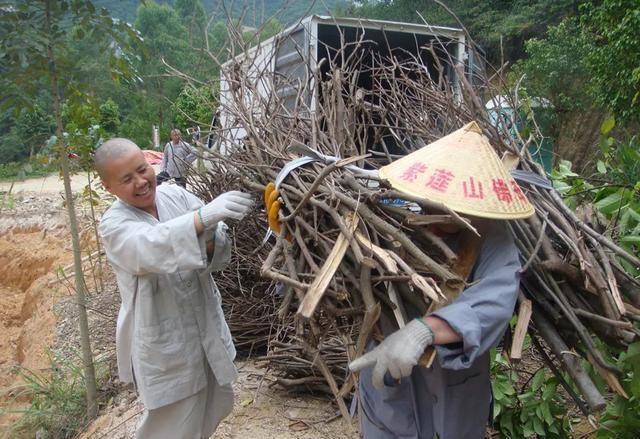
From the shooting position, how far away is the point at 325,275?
5.10ft

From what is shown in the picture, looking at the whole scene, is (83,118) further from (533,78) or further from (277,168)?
(533,78)

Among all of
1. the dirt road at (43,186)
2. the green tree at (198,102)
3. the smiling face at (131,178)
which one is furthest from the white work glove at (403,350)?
the dirt road at (43,186)

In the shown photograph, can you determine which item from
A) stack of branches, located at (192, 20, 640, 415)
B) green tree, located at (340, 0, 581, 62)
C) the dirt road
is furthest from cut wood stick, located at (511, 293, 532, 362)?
green tree, located at (340, 0, 581, 62)

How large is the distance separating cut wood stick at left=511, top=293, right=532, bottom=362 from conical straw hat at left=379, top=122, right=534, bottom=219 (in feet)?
0.88

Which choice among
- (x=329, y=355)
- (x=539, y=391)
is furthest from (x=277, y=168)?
(x=539, y=391)

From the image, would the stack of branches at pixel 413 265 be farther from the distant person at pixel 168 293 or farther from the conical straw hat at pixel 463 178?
the distant person at pixel 168 293

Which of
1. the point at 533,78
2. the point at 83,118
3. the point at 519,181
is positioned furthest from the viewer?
the point at 533,78

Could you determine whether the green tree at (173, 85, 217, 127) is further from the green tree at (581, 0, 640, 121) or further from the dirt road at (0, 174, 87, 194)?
the dirt road at (0, 174, 87, 194)

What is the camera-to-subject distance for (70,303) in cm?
688

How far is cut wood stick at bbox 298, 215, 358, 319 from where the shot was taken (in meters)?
1.46

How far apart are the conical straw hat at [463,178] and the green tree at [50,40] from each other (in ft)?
8.20

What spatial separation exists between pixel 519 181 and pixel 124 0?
286 cm

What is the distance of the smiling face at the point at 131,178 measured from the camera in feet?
7.49

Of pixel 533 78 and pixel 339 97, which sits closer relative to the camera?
pixel 339 97
